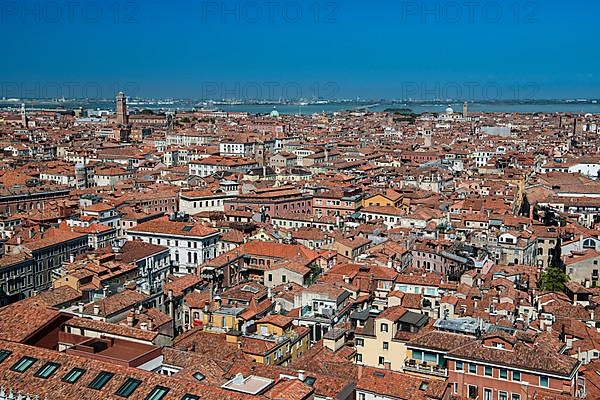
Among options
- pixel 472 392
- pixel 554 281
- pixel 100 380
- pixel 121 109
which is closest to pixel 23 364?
pixel 100 380

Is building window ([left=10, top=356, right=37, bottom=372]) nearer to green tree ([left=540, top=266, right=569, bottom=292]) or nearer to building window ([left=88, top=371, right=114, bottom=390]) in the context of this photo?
building window ([left=88, top=371, right=114, bottom=390])

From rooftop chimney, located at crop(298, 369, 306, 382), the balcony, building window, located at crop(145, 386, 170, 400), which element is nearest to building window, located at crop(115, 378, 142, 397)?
building window, located at crop(145, 386, 170, 400)

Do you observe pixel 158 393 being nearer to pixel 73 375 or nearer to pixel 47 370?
pixel 73 375

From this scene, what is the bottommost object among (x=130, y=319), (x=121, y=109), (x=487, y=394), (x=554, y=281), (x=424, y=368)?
(x=554, y=281)

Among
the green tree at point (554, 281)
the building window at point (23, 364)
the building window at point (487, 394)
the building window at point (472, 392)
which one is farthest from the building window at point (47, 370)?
the green tree at point (554, 281)

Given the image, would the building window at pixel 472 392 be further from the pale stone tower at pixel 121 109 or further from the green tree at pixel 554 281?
the pale stone tower at pixel 121 109

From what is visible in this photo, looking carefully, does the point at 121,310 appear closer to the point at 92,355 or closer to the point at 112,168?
the point at 92,355
